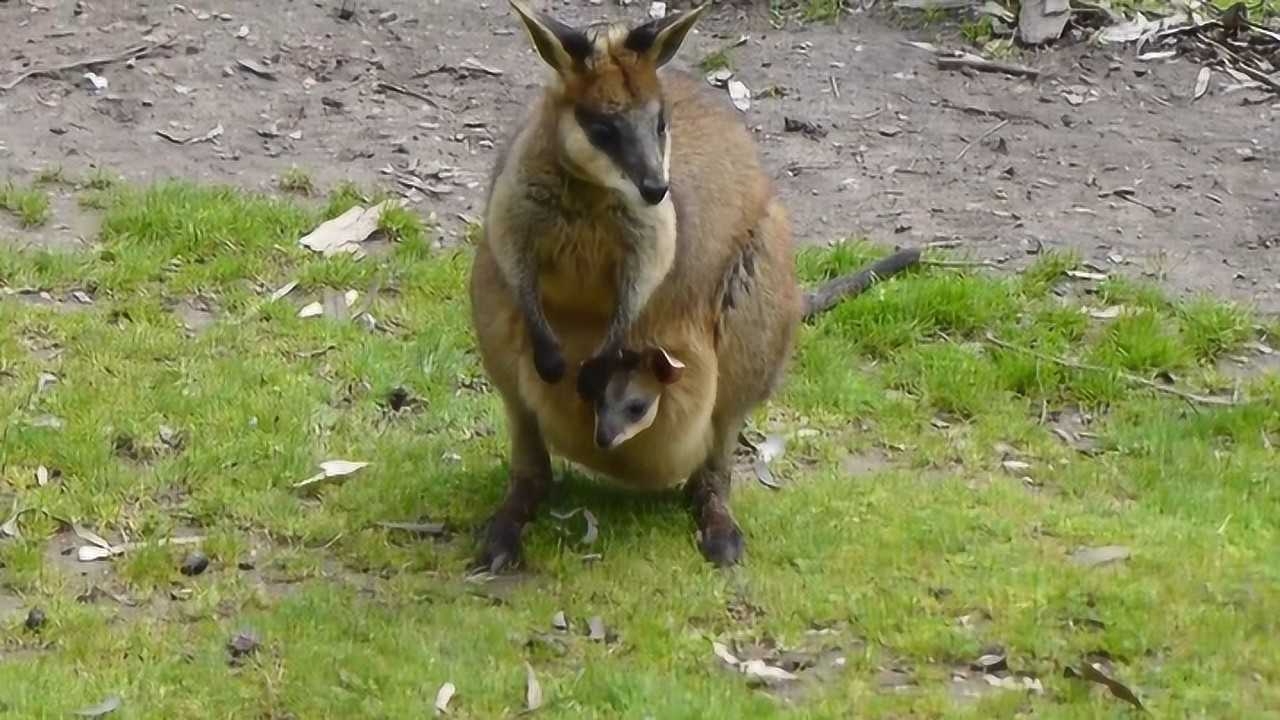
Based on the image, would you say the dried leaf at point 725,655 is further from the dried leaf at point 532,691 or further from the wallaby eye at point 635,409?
the wallaby eye at point 635,409

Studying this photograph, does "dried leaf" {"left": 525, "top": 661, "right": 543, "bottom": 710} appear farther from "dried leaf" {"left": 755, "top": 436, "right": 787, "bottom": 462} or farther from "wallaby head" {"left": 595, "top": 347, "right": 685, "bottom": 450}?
"dried leaf" {"left": 755, "top": 436, "right": 787, "bottom": 462}

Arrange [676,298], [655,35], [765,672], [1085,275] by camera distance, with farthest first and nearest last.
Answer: [1085,275] → [676,298] → [655,35] → [765,672]

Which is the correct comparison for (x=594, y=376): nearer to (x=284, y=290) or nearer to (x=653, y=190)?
(x=653, y=190)

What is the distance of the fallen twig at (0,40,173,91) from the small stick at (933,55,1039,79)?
3436 mm

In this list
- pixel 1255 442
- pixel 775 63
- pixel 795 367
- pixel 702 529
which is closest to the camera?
pixel 702 529

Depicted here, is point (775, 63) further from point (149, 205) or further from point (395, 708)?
point (395, 708)

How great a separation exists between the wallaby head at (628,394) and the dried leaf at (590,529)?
345mm

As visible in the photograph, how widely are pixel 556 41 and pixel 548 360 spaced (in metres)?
0.79

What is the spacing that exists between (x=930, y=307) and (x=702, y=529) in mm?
1750

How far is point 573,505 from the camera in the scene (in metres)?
5.20

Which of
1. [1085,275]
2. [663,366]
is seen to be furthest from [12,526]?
Result: [1085,275]

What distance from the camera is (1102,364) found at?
6.18 meters

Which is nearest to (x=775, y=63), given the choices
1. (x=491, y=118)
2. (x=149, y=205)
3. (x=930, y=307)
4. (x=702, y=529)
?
Answer: (x=491, y=118)

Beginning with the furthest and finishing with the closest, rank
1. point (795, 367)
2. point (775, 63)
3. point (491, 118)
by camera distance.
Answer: point (775, 63) < point (491, 118) < point (795, 367)
